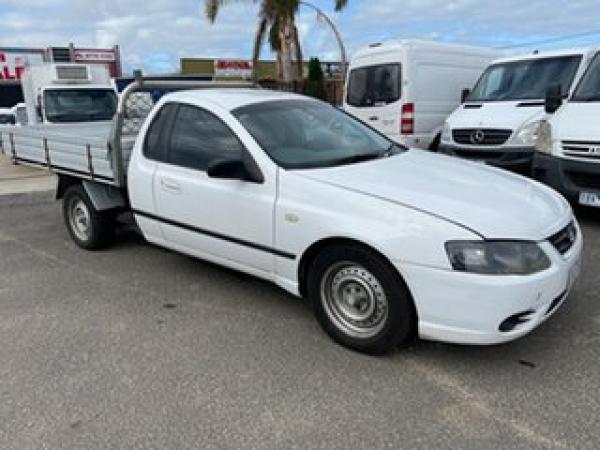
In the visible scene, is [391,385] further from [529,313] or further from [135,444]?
[135,444]

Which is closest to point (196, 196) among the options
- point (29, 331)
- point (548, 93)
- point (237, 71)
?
point (29, 331)

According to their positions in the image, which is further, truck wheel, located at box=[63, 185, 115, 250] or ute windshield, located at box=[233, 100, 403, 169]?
truck wheel, located at box=[63, 185, 115, 250]

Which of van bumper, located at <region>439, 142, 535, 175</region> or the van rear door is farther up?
the van rear door

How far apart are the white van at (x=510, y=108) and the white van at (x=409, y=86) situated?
3.30 ft

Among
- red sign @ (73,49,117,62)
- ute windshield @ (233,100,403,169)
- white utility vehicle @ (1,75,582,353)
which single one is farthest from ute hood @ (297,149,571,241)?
red sign @ (73,49,117,62)

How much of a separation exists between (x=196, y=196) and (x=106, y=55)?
2678 centimetres

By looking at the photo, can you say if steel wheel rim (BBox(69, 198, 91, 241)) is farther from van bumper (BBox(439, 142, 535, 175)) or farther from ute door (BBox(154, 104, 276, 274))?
van bumper (BBox(439, 142, 535, 175))

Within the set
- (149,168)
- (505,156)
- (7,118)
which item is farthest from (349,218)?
(7,118)

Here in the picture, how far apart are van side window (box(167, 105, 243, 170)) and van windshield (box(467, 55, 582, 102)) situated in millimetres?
5416

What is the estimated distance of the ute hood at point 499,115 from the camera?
744cm

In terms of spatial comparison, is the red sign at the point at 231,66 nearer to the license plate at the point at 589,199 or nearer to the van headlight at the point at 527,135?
the van headlight at the point at 527,135

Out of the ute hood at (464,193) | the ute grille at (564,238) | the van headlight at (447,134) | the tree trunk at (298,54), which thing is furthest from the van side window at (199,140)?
the tree trunk at (298,54)

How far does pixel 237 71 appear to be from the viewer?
33.8m

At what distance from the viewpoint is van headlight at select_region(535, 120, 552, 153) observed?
20.0ft
